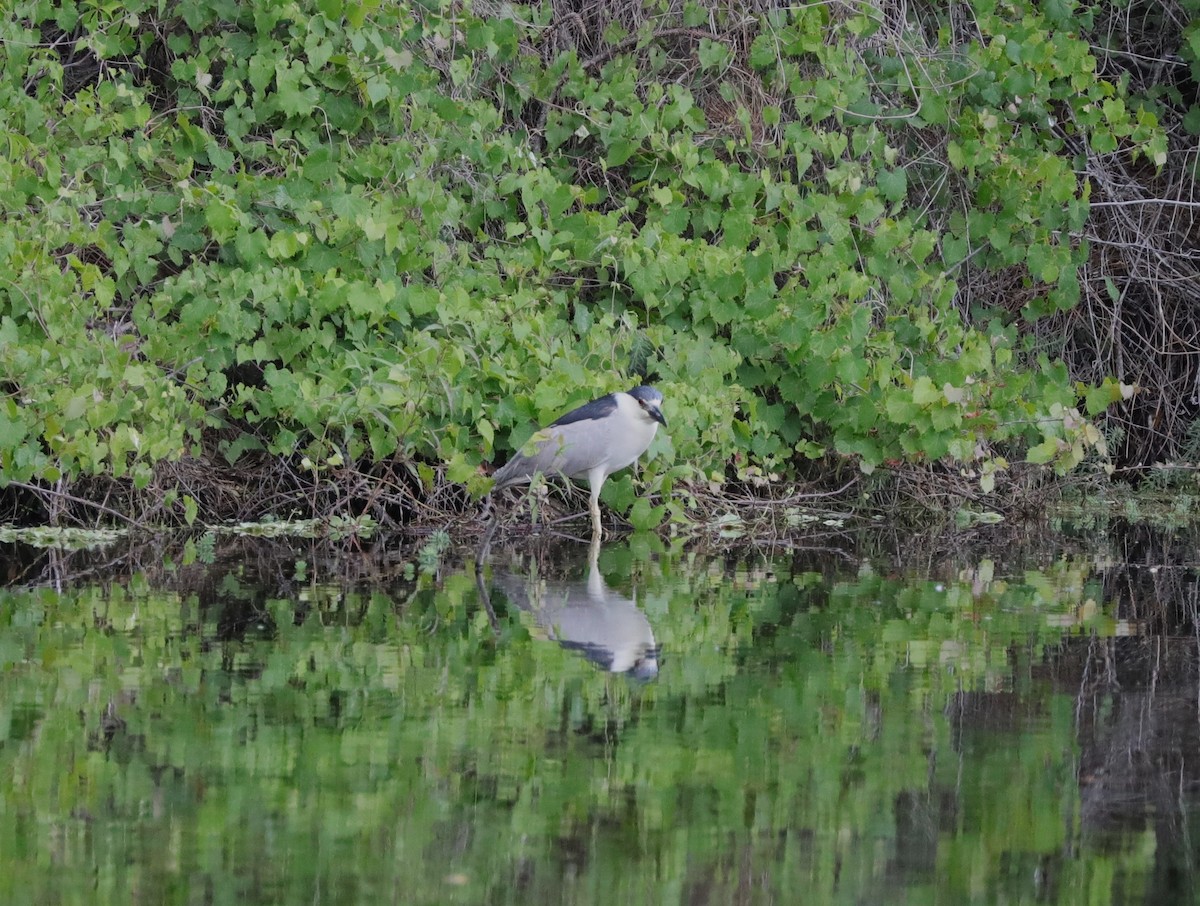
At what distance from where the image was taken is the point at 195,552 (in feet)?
23.5

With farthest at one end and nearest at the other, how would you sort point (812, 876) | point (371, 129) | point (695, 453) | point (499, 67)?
1. point (499, 67)
2. point (371, 129)
3. point (695, 453)
4. point (812, 876)

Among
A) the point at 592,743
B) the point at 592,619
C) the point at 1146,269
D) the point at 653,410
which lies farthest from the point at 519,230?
the point at 592,743

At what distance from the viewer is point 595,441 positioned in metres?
7.70

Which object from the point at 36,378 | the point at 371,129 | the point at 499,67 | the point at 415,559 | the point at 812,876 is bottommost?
the point at 812,876

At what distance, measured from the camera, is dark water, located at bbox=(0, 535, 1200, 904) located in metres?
2.85

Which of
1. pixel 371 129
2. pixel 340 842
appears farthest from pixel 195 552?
pixel 340 842

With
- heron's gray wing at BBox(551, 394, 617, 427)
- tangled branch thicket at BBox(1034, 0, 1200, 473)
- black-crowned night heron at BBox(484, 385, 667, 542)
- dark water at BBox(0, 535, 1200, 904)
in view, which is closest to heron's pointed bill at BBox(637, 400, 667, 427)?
black-crowned night heron at BBox(484, 385, 667, 542)

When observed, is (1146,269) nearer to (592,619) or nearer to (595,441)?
(595,441)

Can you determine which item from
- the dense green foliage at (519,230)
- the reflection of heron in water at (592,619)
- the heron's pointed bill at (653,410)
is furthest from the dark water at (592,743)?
the dense green foliage at (519,230)

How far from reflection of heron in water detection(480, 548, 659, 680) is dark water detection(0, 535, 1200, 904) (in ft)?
0.07

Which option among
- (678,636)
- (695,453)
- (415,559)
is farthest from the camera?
(695,453)

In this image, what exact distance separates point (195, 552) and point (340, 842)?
4359 mm

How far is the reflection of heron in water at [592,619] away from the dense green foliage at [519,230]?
144cm

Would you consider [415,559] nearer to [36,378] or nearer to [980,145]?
[36,378]
